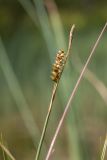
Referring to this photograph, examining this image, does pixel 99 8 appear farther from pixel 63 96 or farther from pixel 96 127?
pixel 63 96

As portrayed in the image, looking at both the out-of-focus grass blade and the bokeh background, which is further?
the out-of-focus grass blade

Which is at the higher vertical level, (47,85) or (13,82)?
(13,82)

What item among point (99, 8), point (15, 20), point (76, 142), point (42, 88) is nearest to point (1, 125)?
point (42, 88)

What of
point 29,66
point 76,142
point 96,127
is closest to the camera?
point 76,142

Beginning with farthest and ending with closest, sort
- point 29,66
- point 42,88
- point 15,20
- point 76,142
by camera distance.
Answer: point 15,20 → point 29,66 → point 42,88 → point 76,142

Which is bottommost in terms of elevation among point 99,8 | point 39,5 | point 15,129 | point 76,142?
point 99,8

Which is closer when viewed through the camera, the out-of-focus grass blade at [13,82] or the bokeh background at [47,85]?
the bokeh background at [47,85]

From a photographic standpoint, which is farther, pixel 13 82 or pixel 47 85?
pixel 47 85

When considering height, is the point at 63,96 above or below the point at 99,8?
above
